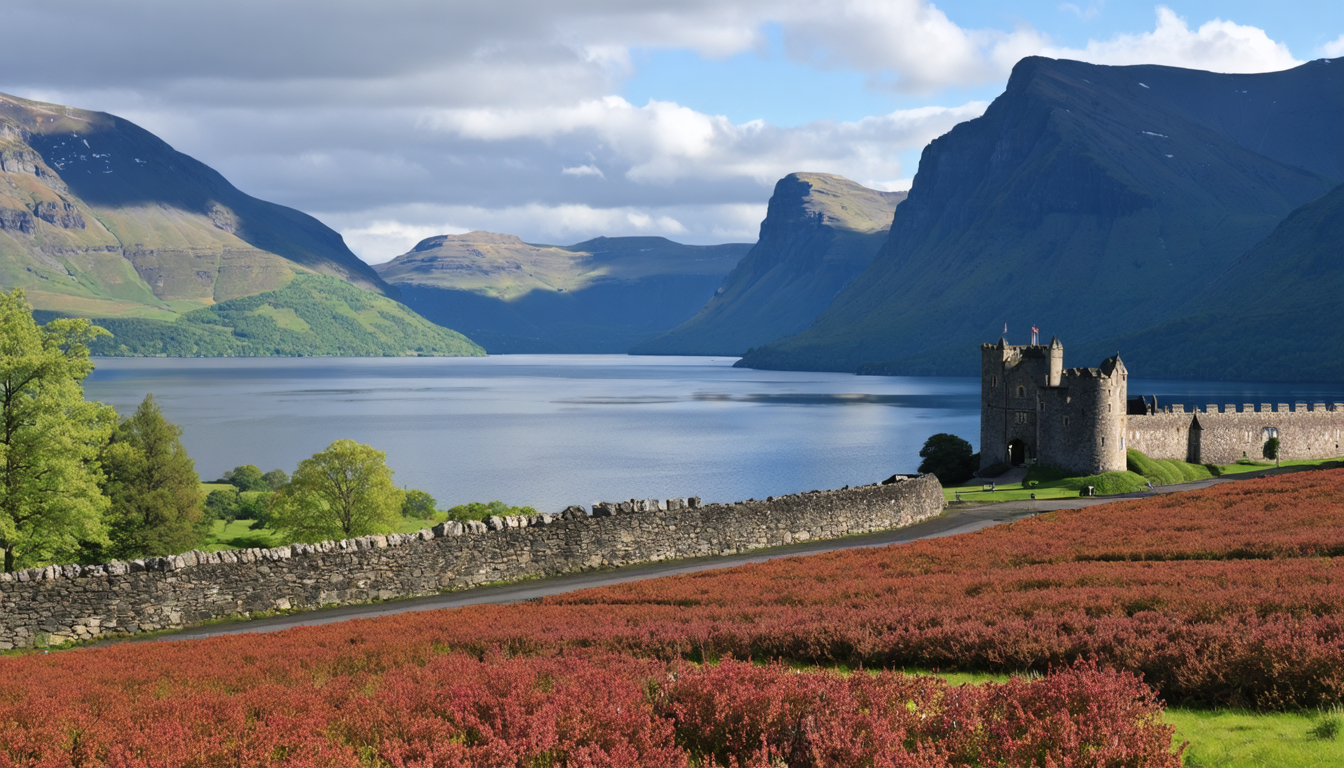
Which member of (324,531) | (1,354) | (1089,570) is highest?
(1,354)

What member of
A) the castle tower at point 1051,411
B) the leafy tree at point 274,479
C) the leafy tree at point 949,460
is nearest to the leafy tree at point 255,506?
the leafy tree at point 274,479

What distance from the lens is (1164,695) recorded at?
12.0 m

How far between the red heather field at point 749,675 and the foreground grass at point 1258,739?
1.46ft

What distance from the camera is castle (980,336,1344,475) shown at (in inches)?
2719

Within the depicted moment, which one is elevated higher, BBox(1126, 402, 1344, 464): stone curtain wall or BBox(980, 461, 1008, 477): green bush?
BBox(1126, 402, 1344, 464): stone curtain wall

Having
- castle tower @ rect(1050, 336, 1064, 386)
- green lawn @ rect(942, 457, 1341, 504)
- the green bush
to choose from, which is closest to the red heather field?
green lawn @ rect(942, 457, 1341, 504)

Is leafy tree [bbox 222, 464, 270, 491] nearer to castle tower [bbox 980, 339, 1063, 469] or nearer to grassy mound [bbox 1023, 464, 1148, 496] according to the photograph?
castle tower [bbox 980, 339, 1063, 469]

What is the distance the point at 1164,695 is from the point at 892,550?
1836 cm

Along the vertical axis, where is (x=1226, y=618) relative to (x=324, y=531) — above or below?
above

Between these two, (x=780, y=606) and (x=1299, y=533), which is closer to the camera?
(x=780, y=606)

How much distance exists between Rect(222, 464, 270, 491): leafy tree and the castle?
6611cm

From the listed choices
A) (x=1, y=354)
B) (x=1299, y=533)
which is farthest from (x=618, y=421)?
(x=1299, y=533)

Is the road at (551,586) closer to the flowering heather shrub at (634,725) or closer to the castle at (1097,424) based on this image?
the flowering heather shrub at (634,725)

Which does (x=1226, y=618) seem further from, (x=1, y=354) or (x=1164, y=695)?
(x=1, y=354)
